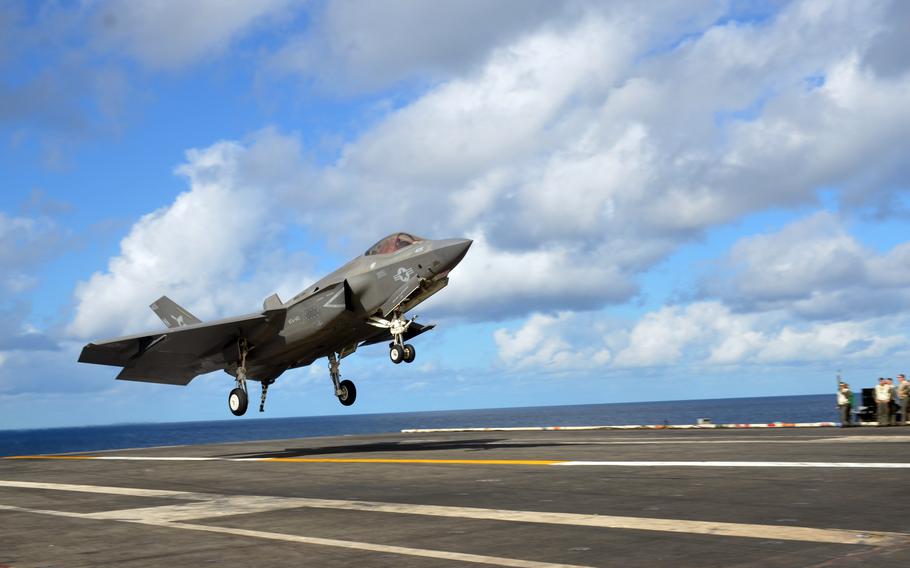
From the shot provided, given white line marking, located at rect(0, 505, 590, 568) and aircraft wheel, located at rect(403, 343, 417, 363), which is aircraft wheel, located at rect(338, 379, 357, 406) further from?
white line marking, located at rect(0, 505, 590, 568)

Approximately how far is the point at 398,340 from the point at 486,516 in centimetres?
1393

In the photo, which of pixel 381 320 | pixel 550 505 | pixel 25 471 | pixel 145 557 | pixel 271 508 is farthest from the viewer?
pixel 381 320

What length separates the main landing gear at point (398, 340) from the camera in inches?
955

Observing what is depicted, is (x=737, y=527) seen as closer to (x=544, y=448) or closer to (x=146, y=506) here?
(x=146, y=506)

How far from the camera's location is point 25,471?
24.5 metres

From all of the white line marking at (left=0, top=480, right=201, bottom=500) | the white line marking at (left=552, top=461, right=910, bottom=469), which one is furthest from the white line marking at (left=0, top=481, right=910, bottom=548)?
the white line marking at (left=552, top=461, right=910, bottom=469)

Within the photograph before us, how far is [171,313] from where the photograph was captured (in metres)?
33.9

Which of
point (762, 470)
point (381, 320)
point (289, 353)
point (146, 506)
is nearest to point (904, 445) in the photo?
point (762, 470)

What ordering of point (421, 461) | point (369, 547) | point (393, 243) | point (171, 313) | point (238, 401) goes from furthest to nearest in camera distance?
point (171, 313) → point (238, 401) → point (393, 243) → point (421, 461) → point (369, 547)

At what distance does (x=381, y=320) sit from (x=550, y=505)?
49.0ft

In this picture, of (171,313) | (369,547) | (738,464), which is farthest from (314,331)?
(369,547)

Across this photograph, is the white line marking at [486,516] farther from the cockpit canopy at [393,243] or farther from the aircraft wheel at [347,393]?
the aircraft wheel at [347,393]

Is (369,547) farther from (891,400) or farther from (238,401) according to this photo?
(891,400)

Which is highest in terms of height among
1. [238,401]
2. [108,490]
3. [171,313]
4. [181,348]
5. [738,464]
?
[171,313]
